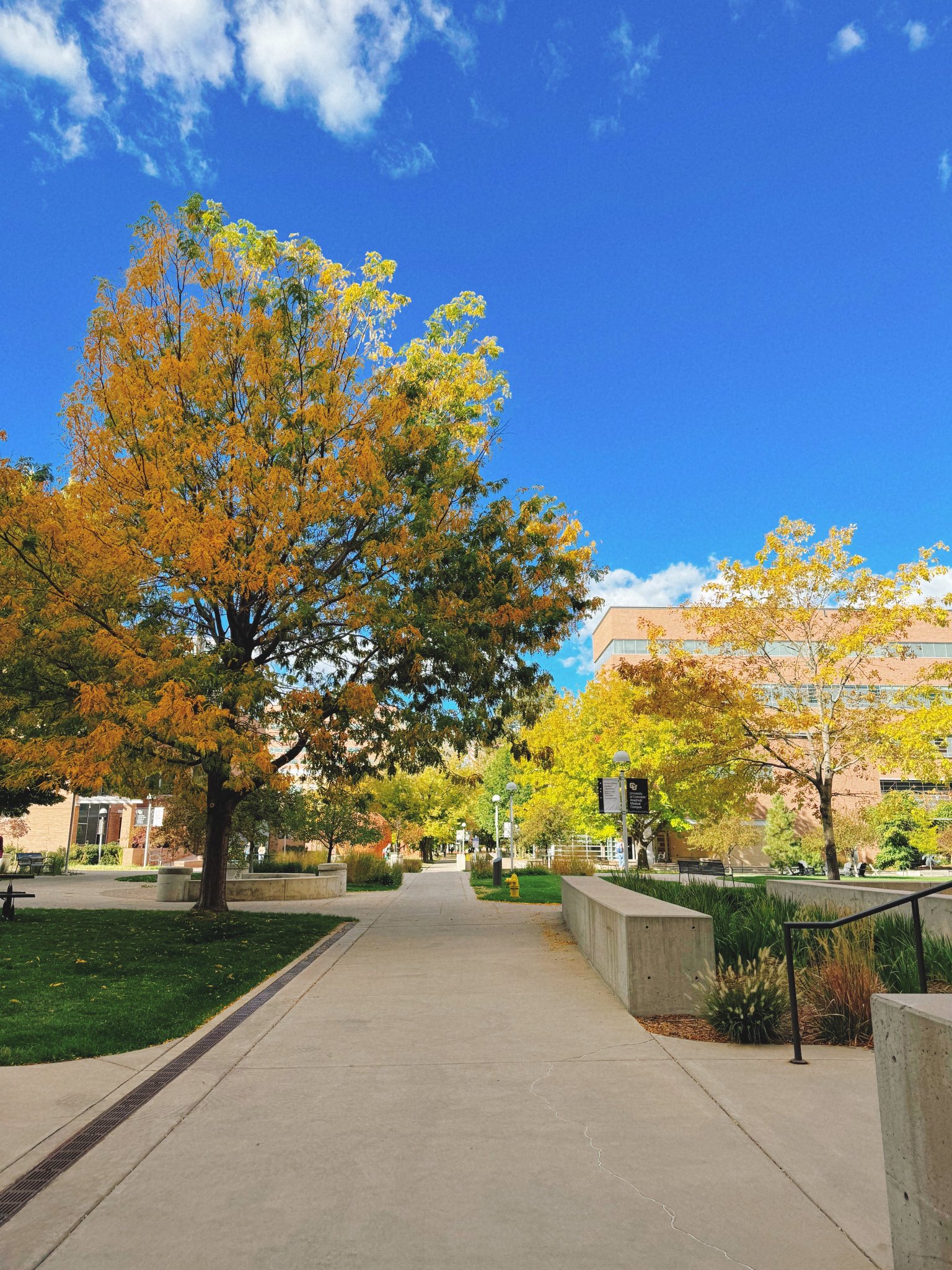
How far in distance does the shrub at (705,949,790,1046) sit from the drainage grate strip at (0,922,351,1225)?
418cm

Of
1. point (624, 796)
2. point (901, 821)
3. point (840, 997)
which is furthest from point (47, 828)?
point (840, 997)

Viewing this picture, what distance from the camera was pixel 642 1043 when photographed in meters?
6.87

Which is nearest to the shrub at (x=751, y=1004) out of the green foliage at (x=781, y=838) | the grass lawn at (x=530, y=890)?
the grass lawn at (x=530, y=890)

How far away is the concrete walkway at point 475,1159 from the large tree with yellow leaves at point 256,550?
687 cm

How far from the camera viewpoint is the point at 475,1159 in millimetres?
4383

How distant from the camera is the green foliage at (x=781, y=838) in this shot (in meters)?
48.4

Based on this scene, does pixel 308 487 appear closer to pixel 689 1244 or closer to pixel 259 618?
pixel 259 618

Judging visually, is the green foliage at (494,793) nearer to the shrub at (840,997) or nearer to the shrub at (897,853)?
the shrub at (897,853)

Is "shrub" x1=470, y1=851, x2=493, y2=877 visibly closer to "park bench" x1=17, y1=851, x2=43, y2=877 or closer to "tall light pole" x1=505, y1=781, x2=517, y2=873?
"tall light pole" x1=505, y1=781, x2=517, y2=873

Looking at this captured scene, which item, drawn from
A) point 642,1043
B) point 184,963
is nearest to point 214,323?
point 184,963

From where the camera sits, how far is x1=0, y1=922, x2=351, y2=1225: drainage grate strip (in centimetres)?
400

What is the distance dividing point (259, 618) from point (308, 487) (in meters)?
3.06

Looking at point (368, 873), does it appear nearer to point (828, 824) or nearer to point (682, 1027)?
point (828, 824)

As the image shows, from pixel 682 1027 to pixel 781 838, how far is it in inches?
1795
